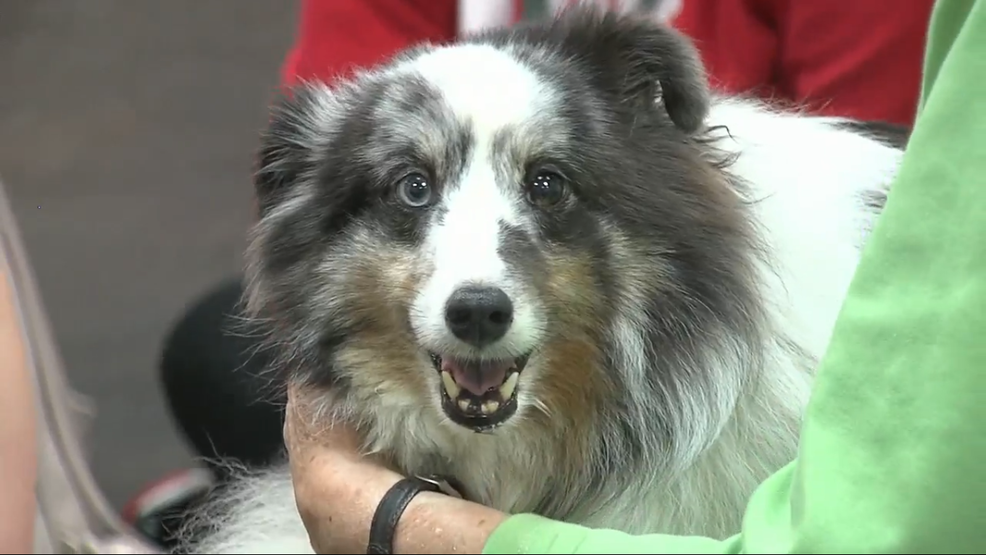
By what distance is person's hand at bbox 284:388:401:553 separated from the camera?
1018 millimetres

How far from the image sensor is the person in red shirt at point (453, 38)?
5.08ft

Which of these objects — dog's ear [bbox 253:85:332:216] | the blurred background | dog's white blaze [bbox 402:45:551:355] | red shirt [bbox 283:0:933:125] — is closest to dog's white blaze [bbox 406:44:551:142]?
dog's white blaze [bbox 402:45:551:355]

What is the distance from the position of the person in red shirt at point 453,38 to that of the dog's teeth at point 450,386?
1.27 feet

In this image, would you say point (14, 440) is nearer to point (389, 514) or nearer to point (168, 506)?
point (389, 514)

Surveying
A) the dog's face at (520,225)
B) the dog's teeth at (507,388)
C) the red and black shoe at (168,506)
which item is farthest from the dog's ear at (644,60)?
the red and black shoe at (168,506)

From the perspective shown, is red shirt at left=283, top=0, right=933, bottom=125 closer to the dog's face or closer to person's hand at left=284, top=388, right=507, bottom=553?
the dog's face

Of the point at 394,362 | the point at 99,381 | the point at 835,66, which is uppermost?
the point at 835,66

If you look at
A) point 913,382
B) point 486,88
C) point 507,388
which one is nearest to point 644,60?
point 486,88

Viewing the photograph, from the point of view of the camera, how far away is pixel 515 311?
104cm

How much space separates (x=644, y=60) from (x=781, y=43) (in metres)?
0.59

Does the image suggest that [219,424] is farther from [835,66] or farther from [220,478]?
[835,66]

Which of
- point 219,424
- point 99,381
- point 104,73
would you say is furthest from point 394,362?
point 104,73

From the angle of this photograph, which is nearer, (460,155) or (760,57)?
(460,155)

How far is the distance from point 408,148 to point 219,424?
3.02 ft
